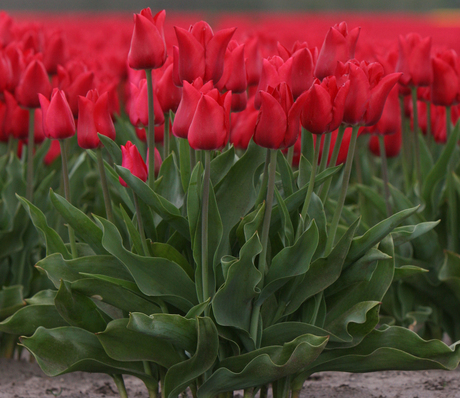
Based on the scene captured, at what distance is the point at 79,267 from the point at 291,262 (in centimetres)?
60

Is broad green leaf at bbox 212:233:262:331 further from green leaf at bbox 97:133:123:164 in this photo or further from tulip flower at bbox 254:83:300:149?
green leaf at bbox 97:133:123:164

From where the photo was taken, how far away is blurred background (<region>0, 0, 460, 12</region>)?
31522 millimetres

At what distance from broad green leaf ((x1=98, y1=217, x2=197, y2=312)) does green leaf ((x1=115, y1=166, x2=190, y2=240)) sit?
124mm

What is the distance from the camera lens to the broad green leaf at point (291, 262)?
5.23 feet

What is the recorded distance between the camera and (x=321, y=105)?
1470 mm

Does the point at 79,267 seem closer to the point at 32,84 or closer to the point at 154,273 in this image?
the point at 154,273

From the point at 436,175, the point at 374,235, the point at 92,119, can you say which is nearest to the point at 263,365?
the point at 374,235

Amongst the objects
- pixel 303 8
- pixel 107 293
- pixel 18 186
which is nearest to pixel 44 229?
pixel 107 293

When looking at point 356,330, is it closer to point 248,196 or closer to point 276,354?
point 276,354

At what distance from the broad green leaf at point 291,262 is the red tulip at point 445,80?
42.5 inches

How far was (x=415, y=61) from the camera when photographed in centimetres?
225

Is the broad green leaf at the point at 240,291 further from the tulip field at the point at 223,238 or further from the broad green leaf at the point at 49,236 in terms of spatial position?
the broad green leaf at the point at 49,236

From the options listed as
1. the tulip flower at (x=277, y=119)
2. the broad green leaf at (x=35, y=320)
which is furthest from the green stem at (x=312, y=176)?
the broad green leaf at (x=35, y=320)

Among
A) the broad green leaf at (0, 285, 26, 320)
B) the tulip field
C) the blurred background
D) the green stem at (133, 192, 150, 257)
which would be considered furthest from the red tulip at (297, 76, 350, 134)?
the blurred background
